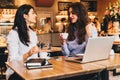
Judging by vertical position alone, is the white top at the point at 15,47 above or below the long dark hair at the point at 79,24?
below

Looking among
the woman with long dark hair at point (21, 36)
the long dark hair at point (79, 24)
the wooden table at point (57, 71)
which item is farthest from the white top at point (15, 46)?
the long dark hair at point (79, 24)

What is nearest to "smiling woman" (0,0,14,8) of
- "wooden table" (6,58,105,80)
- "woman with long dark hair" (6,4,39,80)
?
"woman with long dark hair" (6,4,39,80)

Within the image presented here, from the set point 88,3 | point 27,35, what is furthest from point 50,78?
point 88,3

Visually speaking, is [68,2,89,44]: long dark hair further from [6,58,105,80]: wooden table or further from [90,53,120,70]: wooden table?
[6,58,105,80]: wooden table

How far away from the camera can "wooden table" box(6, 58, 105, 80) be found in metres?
1.78

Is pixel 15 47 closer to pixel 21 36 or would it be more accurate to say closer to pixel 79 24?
pixel 21 36

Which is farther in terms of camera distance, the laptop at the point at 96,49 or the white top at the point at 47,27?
the white top at the point at 47,27

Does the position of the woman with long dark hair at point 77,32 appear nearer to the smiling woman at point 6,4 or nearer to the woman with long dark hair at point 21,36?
the woman with long dark hair at point 21,36

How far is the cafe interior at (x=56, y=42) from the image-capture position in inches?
75.2

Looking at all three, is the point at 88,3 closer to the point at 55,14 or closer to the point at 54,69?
the point at 55,14

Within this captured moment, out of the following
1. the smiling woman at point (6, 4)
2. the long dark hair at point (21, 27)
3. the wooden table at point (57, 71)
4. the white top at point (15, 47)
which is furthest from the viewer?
the smiling woman at point (6, 4)

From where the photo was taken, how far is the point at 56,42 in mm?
7832

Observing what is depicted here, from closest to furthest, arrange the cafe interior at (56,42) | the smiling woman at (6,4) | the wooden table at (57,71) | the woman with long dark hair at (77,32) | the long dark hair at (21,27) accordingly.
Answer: the wooden table at (57,71)
the cafe interior at (56,42)
the long dark hair at (21,27)
the woman with long dark hair at (77,32)
the smiling woman at (6,4)

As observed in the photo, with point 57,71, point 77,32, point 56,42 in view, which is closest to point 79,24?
point 77,32
